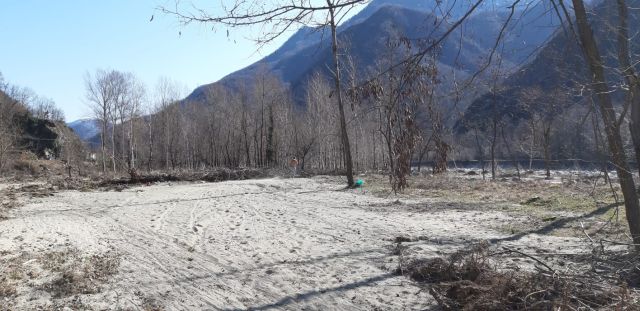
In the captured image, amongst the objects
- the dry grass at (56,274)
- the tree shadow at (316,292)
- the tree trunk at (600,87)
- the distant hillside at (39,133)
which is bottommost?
the tree shadow at (316,292)

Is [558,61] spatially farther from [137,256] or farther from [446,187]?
[446,187]

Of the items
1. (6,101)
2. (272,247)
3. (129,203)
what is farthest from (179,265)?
(6,101)

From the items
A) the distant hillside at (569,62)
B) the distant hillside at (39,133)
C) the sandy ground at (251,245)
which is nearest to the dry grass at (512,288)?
the sandy ground at (251,245)

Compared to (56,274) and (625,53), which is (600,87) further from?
(56,274)

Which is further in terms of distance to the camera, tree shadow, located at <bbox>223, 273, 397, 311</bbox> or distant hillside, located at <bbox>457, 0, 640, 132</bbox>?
tree shadow, located at <bbox>223, 273, 397, 311</bbox>

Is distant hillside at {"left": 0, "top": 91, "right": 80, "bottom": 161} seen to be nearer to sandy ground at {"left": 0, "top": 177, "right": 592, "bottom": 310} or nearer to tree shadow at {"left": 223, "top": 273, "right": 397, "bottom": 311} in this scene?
sandy ground at {"left": 0, "top": 177, "right": 592, "bottom": 310}

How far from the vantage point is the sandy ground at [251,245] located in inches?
257

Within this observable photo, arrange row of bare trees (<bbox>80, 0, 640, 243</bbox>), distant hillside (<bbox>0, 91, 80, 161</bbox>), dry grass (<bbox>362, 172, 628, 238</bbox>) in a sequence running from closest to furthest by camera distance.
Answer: row of bare trees (<bbox>80, 0, 640, 243</bbox>), dry grass (<bbox>362, 172, 628, 238</bbox>), distant hillside (<bbox>0, 91, 80, 161</bbox>)

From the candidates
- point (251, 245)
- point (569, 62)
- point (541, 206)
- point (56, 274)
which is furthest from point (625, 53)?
point (541, 206)

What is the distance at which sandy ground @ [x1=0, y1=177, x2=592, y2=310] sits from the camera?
21.4ft

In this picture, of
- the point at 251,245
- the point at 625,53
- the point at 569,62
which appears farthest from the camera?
the point at 251,245

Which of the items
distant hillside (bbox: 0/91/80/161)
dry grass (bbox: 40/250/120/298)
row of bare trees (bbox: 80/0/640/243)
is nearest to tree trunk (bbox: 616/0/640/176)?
row of bare trees (bbox: 80/0/640/243)

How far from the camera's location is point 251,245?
978 cm

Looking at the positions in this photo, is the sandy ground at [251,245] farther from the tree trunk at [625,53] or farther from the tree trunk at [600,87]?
the tree trunk at [600,87]
